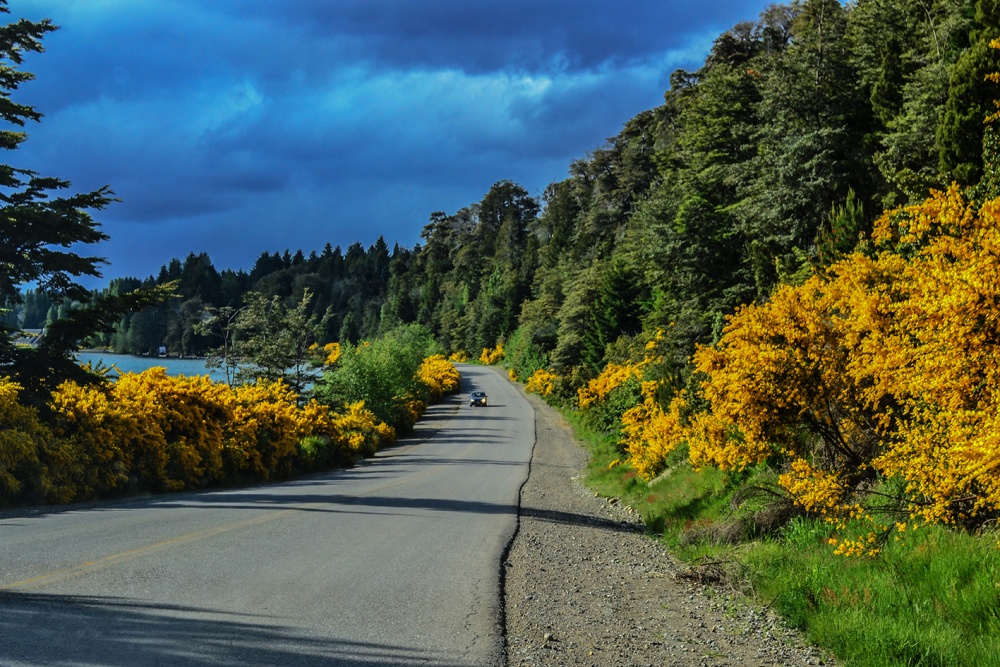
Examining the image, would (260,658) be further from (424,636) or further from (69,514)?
(69,514)

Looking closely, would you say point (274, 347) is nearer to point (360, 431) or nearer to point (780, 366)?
point (360, 431)

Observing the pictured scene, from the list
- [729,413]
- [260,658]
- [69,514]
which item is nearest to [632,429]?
[729,413]

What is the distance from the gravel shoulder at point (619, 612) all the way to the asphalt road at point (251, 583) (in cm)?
38

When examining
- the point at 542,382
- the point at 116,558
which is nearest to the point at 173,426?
the point at 116,558

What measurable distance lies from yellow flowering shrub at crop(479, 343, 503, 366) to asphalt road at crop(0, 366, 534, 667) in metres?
103

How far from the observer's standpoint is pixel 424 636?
659cm

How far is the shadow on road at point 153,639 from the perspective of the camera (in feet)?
17.3

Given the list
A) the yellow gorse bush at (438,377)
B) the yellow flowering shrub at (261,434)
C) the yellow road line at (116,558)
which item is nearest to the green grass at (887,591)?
the yellow road line at (116,558)

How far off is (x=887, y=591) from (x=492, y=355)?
112905mm

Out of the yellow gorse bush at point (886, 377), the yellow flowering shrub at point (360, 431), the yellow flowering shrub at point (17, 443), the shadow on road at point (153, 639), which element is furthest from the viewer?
the yellow flowering shrub at point (360, 431)

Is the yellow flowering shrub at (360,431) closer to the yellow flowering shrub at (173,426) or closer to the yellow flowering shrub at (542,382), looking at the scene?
the yellow flowering shrub at (173,426)

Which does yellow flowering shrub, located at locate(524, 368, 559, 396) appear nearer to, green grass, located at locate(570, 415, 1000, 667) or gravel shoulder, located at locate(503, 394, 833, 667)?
gravel shoulder, located at locate(503, 394, 833, 667)

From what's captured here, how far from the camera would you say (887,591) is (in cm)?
790

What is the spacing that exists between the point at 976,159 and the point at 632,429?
1202 centimetres
